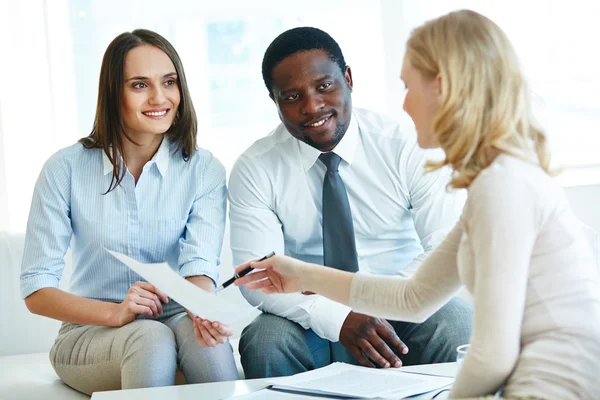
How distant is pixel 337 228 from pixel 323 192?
0.38 feet

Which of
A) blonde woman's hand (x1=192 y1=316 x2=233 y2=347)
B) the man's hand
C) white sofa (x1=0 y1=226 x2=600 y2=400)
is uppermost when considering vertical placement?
blonde woman's hand (x1=192 y1=316 x2=233 y2=347)

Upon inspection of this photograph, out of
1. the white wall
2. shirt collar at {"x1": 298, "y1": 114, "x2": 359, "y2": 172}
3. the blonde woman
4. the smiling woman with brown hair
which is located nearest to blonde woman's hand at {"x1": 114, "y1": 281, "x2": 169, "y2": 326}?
the smiling woman with brown hair

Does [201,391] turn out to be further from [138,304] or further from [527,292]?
[527,292]

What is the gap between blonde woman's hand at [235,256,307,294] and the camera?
1543 millimetres

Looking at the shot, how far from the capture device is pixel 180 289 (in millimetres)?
1497

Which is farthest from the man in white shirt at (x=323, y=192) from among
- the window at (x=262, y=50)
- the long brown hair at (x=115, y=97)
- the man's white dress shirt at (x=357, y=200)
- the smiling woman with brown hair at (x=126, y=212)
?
the window at (x=262, y=50)

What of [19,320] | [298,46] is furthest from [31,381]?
[298,46]

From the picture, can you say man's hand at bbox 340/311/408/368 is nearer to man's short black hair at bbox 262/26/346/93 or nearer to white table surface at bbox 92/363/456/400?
→ white table surface at bbox 92/363/456/400

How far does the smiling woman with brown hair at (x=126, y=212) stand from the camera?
6.51 feet

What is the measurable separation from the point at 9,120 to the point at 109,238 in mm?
1292

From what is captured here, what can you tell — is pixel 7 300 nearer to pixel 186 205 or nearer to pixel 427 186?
pixel 186 205

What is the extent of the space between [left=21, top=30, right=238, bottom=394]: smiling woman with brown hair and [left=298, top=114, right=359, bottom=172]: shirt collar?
25 centimetres

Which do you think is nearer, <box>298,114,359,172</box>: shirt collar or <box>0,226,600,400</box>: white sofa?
<box>298,114,359,172</box>: shirt collar

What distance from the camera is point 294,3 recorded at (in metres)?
3.38
